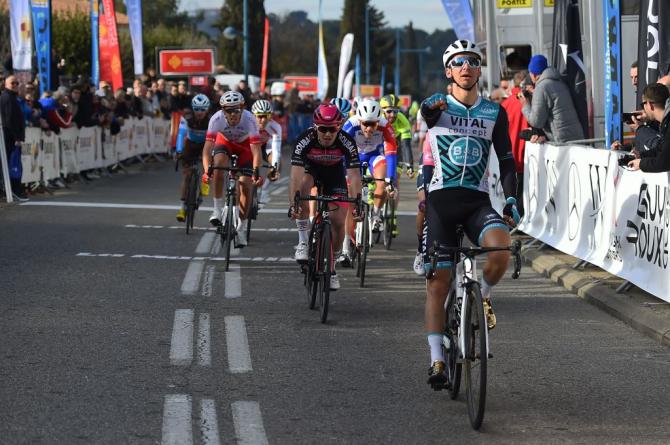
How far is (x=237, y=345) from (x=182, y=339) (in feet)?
1.47

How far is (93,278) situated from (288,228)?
20.2 ft

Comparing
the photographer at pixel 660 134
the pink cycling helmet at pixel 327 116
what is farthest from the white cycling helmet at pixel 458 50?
the pink cycling helmet at pixel 327 116

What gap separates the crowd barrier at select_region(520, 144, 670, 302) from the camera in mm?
10602

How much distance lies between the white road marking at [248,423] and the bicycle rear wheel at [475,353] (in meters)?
1.08

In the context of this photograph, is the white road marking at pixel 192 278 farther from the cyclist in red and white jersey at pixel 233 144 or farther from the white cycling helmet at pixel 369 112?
the white cycling helmet at pixel 369 112

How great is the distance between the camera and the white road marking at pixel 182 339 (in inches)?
341

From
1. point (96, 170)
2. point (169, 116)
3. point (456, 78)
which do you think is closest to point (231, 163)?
point (456, 78)

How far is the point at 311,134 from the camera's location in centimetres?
1151

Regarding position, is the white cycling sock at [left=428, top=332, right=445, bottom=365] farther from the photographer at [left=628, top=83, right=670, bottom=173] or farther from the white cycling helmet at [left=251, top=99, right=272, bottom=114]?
the white cycling helmet at [left=251, top=99, right=272, bottom=114]

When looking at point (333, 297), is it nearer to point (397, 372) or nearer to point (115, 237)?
point (397, 372)

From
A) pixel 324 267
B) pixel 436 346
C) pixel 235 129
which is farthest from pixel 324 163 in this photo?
pixel 436 346

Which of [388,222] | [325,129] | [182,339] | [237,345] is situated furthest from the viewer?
[388,222]

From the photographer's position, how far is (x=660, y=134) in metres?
10.5

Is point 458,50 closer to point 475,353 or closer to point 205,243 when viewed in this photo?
point 475,353
